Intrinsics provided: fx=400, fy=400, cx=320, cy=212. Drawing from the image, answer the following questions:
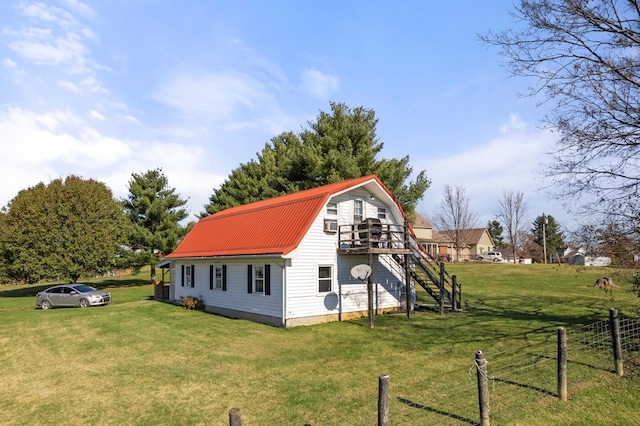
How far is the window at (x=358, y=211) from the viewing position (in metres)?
21.4

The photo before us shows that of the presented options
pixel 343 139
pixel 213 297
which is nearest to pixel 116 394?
pixel 213 297

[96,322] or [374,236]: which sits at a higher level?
[374,236]

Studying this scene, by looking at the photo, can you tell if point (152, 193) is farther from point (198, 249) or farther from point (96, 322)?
point (96, 322)

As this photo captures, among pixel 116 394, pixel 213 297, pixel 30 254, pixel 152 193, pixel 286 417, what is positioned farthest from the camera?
pixel 152 193

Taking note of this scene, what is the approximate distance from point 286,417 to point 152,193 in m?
39.1

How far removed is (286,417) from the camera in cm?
814

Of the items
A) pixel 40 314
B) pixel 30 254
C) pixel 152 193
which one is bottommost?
pixel 40 314

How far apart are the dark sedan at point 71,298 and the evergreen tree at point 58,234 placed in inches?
343

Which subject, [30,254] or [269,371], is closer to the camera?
[269,371]

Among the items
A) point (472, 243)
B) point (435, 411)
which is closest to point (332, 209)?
point (435, 411)

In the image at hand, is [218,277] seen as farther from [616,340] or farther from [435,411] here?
[616,340]

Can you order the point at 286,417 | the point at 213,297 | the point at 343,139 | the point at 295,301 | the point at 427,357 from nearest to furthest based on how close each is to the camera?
the point at 286,417, the point at 427,357, the point at 295,301, the point at 213,297, the point at 343,139

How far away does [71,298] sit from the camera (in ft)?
86.3

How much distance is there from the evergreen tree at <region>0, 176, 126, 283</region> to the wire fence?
3517 cm
